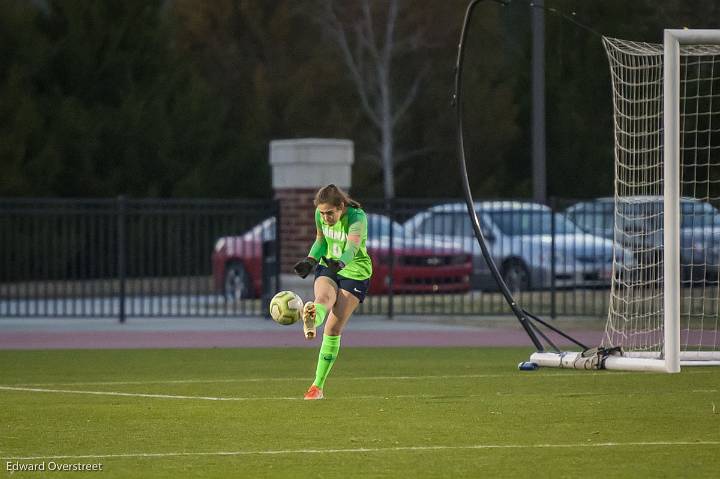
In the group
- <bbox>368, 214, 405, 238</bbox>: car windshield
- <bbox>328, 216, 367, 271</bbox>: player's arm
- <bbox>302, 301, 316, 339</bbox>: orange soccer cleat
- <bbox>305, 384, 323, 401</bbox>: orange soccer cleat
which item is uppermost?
<bbox>328, 216, 367, 271</bbox>: player's arm

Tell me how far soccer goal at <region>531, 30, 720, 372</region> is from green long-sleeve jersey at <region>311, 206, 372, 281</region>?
294 cm

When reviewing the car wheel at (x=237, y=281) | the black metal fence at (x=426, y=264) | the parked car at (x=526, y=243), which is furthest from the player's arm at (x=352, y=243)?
the car wheel at (x=237, y=281)

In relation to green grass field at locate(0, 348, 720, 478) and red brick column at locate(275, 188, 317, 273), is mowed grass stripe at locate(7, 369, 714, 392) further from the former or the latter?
red brick column at locate(275, 188, 317, 273)

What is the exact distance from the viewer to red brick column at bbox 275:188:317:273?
2505 centimetres

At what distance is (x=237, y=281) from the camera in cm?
2708

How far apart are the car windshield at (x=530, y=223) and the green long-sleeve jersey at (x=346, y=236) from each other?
11.5 m

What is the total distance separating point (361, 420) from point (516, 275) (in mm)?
14359

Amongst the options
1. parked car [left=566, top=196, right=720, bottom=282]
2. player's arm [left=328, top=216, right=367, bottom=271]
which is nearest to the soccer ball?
player's arm [left=328, top=216, right=367, bottom=271]

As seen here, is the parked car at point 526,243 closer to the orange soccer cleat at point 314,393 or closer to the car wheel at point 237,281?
the car wheel at point 237,281

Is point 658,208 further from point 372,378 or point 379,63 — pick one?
point 379,63

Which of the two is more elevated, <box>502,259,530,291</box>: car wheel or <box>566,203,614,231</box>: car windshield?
<box>566,203,614,231</box>: car windshield

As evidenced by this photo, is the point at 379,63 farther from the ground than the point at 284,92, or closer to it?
farther from the ground

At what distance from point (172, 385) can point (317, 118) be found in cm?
3525

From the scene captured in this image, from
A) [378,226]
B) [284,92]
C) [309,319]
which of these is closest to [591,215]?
[378,226]
